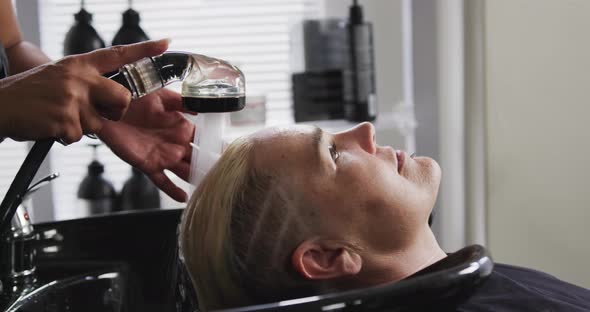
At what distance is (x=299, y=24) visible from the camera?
6.37 ft

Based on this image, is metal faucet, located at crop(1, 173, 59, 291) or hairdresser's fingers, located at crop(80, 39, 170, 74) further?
metal faucet, located at crop(1, 173, 59, 291)

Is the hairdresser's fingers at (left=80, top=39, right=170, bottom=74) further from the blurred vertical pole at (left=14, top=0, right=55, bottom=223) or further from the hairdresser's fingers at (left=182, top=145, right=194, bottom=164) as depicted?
the blurred vertical pole at (left=14, top=0, right=55, bottom=223)

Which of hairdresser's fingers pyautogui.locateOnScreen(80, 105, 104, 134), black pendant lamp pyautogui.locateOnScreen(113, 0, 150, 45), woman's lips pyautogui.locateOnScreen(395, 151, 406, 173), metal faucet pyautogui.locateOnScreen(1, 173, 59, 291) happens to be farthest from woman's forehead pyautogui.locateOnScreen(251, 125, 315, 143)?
black pendant lamp pyautogui.locateOnScreen(113, 0, 150, 45)

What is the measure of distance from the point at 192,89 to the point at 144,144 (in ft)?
0.74

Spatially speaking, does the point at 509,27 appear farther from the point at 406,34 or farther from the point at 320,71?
the point at 320,71

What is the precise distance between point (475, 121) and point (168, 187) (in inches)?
36.5

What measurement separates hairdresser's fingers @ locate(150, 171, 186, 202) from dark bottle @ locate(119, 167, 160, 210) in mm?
559

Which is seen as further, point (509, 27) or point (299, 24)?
point (299, 24)

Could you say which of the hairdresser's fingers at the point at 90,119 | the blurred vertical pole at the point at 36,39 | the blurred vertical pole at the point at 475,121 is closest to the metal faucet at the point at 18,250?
the hairdresser's fingers at the point at 90,119

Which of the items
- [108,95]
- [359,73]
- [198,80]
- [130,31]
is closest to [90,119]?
[108,95]

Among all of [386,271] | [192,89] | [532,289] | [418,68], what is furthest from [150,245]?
[418,68]

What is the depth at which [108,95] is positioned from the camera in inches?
35.0

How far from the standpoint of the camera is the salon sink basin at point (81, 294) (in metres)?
1.12

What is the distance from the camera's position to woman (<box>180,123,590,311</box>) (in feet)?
3.21
